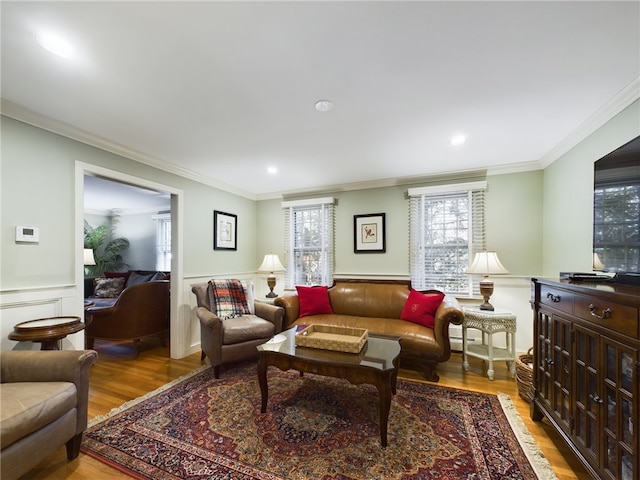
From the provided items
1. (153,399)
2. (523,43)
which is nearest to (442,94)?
(523,43)

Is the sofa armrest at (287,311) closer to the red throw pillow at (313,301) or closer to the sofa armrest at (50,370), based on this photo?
the red throw pillow at (313,301)

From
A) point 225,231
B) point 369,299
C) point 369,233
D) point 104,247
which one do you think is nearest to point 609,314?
point 369,299

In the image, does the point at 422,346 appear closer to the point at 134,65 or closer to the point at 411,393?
the point at 411,393

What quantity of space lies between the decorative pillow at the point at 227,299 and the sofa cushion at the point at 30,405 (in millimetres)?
1660

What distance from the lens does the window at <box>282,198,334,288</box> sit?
14.2 ft

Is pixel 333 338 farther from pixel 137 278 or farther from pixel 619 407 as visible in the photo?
pixel 137 278

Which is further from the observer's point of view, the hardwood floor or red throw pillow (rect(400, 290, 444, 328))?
red throw pillow (rect(400, 290, 444, 328))

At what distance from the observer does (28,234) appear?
6.91 feet

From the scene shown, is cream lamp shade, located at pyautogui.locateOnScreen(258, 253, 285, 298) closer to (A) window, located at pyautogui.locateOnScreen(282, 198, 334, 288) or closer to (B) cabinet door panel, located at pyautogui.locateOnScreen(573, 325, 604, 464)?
(A) window, located at pyautogui.locateOnScreen(282, 198, 334, 288)

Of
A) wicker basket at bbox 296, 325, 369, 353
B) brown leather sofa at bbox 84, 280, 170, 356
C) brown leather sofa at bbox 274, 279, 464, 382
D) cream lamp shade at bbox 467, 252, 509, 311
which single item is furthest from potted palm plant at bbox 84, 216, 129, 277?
cream lamp shade at bbox 467, 252, 509, 311

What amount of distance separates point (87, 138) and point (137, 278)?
3.28m

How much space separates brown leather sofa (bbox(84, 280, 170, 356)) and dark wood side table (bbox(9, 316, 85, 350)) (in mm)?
1358

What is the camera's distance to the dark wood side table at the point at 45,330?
6.16 ft

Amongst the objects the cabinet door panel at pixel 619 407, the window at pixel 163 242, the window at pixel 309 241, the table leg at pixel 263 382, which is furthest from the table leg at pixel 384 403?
the window at pixel 163 242
